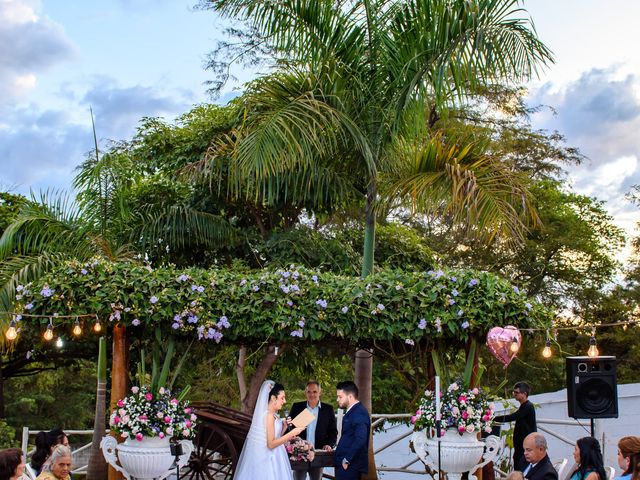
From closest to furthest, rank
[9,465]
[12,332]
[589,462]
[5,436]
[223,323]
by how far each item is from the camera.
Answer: [9,465] < [589,462] < [12,332] < [223,323] < [5,436]

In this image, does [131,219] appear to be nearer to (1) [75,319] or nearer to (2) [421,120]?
(1) [75,319]

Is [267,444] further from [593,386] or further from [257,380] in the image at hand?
[257,380]

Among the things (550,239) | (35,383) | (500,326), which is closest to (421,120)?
(500,326)

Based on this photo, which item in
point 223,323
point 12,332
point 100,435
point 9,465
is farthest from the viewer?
point 100,435

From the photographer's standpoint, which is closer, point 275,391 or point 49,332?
point 275,391

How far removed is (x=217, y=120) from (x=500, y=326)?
7.62 meters

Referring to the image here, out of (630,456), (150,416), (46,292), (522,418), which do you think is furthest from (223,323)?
(630,456)

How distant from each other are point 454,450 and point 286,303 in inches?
96.5

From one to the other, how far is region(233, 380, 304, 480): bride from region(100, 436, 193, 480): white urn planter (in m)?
1.09

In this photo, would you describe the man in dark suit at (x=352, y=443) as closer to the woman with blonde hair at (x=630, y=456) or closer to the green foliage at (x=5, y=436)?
the woman with blonde hair at (x=630, y=456)

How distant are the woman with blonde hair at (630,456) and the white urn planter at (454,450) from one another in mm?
3659

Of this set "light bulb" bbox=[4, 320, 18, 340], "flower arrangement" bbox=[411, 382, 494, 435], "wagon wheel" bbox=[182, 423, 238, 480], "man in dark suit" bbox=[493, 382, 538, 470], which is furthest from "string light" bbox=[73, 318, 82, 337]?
"man in dark suit" bbox=[493, 382, 538, 470]

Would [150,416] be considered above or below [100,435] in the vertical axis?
above

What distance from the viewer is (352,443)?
7906 mm
